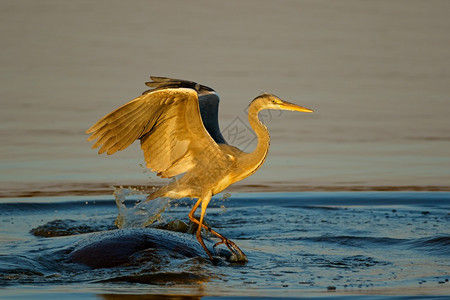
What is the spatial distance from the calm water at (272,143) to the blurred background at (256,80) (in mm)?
46

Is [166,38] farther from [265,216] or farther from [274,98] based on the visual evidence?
[274,98]

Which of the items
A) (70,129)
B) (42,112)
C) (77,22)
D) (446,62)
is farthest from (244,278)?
(77,22)

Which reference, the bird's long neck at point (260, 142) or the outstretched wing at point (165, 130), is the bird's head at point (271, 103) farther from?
the outstretched wing at point (165, 130)

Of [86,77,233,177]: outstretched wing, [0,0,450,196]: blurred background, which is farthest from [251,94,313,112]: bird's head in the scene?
[0,0,450,196]: blurred background

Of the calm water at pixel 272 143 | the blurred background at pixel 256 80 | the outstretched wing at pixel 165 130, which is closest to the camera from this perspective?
the outstretched wing at pixel 165 130

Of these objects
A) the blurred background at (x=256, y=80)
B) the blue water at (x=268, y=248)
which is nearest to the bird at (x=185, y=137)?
A: the blue water at (x=268, y=248)

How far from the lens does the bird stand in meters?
8.23

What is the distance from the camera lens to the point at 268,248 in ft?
30.3

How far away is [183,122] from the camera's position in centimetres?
864

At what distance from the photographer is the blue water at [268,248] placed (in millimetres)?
7559

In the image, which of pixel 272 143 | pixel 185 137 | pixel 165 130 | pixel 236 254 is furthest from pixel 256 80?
pixel 236 254

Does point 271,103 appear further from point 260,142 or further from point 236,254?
point 236,254

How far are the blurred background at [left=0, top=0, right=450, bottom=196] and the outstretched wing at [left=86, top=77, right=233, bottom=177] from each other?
281cm

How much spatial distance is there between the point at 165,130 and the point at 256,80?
802 cm
